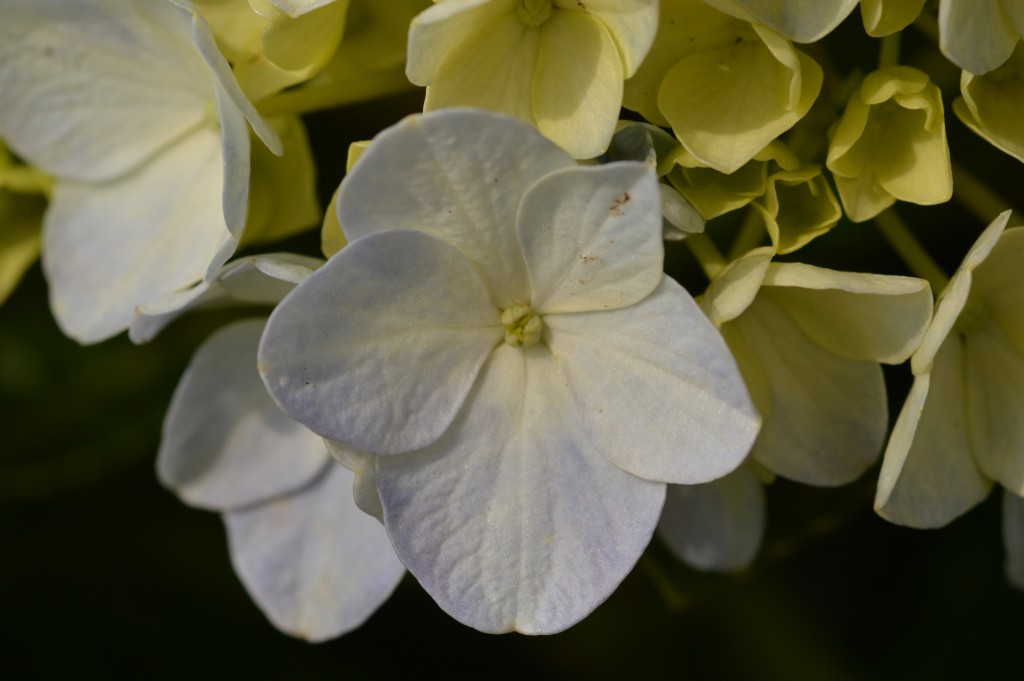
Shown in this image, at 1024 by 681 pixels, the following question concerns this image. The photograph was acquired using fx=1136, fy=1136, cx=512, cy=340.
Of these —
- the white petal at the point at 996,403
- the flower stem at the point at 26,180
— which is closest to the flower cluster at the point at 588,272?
the white petal at the point at 996,403

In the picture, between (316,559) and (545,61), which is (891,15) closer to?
(545,61)

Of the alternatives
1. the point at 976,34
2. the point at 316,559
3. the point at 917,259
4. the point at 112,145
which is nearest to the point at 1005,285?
the point at 917,259

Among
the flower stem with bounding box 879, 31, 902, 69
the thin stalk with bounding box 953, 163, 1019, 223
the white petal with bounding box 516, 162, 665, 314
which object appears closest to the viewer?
the white petal with bounding box 516, 162, 665, 314

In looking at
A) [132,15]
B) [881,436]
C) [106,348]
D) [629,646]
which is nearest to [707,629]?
[629,646]

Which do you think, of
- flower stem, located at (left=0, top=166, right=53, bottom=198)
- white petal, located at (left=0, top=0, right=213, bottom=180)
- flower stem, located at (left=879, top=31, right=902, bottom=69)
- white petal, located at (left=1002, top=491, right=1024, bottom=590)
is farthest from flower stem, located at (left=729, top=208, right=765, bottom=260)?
flower stem, located at (left=0, top=166, right=53, bottom=198)

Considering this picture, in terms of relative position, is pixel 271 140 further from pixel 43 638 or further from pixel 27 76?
pixel 43 638

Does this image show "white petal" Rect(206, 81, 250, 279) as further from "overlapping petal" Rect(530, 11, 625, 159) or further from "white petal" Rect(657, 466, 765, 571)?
"white petal" Rect(657, 466, 765, 571)
